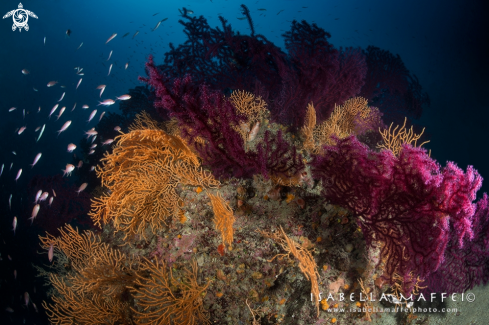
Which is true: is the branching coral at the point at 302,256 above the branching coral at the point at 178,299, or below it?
above

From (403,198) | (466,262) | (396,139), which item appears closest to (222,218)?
(403,198)

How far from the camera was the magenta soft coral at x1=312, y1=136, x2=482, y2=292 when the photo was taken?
2221mm

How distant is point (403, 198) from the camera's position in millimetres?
2500

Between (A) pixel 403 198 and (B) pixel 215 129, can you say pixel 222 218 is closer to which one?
(B) pixel 215 129

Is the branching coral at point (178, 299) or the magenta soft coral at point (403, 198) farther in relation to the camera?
the branching coral at point (178, 299)

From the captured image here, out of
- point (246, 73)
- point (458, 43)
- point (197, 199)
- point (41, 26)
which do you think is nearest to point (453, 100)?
point (458, 43)

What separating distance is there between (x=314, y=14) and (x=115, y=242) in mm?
77612

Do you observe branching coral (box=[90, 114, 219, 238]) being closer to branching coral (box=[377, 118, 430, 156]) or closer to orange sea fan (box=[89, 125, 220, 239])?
orange sea fan (box=[89, 125, 220, 239])

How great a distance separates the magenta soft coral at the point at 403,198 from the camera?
2221 millimetres

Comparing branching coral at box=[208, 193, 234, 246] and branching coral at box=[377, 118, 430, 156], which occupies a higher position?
branching coral at box=[377, 118, 430, 156]

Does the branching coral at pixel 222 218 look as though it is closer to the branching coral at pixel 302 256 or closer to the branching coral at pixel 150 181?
the branching coral at pixel 302 256

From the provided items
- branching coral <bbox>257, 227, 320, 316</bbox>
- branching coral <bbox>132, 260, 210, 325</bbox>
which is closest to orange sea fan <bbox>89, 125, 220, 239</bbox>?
branching coral <bbox>132, 260, 210, 325</bbox>

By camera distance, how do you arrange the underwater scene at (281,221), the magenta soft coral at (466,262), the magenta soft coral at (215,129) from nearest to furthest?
the underwater scene at (281,221)
the magenta soft coral at (215,129)
the magenta soft coral at (466,262)

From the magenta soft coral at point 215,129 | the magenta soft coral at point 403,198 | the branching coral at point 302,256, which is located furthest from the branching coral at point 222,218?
the magenta soft coral at point 403,198
